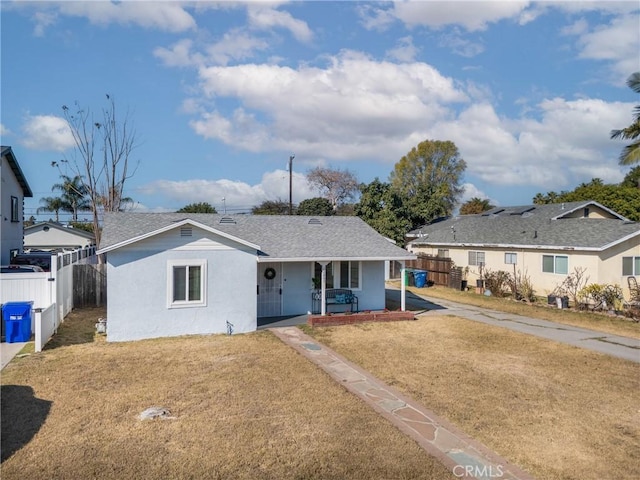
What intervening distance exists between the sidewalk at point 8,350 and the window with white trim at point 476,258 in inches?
959

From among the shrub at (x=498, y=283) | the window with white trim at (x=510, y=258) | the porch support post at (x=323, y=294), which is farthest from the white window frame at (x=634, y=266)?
the porch support post at (x=323, y=294)

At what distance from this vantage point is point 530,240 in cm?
2509

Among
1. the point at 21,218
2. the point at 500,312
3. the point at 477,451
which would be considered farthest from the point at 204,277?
the point at 21,218

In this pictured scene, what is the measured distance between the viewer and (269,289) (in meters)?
17.6

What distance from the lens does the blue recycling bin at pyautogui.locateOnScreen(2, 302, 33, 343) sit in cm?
1268

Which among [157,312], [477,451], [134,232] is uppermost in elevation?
[134,232]

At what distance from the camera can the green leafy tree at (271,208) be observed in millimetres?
61688

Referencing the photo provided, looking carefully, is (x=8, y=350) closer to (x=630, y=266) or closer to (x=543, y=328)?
(x=543, y=328)

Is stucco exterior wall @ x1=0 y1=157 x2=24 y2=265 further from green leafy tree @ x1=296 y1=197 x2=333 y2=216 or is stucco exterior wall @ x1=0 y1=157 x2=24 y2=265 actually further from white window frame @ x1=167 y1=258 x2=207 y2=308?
green leafy tree @ x1=296 y1=197 x2=333 y2=216

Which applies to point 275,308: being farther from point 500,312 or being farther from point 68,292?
point 500,312

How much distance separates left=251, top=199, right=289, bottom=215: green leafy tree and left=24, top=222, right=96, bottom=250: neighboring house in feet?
83.5

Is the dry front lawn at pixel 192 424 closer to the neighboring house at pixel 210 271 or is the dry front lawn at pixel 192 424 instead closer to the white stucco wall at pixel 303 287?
the neighboring house at pixel 210 271

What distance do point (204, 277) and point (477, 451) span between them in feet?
33.1

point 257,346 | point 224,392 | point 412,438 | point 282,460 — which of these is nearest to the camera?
point 282,460
